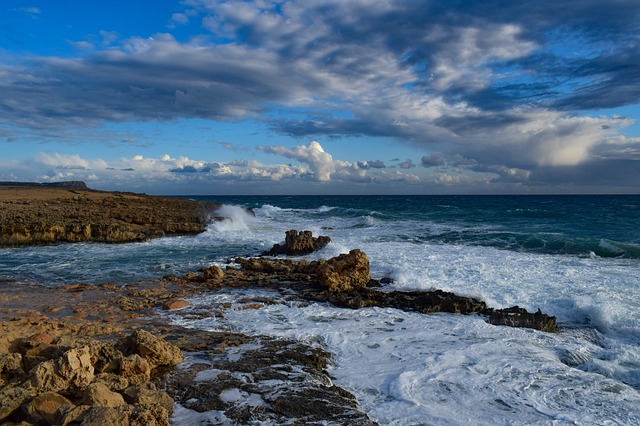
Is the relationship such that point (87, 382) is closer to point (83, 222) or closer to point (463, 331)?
point (463, 331)

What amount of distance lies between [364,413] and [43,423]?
3480mm

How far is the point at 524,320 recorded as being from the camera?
354 inches

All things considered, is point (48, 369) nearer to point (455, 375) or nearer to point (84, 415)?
point (84, 415)

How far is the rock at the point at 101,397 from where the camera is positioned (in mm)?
4664

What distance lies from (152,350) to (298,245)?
41.0 ft

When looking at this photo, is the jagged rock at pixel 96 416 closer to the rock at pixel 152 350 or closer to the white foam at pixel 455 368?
the rock at pixel 152 350

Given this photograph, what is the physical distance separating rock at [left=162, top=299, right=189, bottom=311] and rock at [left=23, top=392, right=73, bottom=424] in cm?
513

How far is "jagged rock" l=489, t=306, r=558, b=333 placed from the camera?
8.82 meters

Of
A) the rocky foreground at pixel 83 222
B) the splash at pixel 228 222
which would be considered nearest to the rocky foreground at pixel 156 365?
the rocky foreground at pixel 83 222

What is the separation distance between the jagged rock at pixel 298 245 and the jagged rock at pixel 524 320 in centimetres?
1015

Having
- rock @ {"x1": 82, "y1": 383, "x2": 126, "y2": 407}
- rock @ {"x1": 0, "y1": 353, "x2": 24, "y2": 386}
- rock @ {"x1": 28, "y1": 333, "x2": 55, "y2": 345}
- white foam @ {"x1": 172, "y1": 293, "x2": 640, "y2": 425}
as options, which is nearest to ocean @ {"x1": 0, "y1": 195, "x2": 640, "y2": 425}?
white foam @ {"x1": 172, "y1": 293, "x2": 640, "y2": 425}

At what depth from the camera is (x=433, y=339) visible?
8.05 meters

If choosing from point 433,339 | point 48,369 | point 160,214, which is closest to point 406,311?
point 433,339

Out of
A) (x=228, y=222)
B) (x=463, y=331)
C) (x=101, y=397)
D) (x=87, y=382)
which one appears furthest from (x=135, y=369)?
(x=228, y=222)
